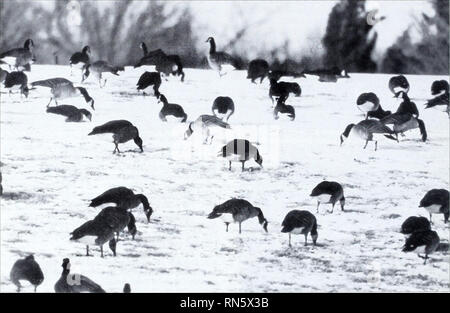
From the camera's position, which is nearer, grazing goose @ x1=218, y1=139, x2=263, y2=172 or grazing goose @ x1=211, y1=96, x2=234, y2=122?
grazing goose @ x1=218, y1=139, x2=263, y2=172

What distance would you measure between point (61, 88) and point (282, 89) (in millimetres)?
1060

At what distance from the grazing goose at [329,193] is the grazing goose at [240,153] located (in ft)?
1.02

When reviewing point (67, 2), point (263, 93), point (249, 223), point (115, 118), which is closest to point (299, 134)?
point (263, 93)

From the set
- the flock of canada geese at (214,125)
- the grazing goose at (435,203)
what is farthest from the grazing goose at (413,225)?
the grazing goose at (435,203)

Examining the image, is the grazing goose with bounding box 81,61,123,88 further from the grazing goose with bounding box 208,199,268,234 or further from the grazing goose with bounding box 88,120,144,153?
the grazing goose with bounding box 208,199,268,234

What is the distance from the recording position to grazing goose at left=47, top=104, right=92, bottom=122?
3.69 m

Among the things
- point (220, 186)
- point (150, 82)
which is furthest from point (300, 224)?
point (150, 82)

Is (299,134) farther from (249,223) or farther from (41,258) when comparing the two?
(41,258)

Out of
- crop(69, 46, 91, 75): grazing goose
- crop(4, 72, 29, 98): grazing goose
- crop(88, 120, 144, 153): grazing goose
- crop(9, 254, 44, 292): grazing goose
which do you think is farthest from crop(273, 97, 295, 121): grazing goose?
crop(9, 254, 44, 292): grazing goose

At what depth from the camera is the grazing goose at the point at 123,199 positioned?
10.8ft

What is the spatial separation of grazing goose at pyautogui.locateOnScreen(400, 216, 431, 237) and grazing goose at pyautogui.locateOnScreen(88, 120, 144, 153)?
1192 mm

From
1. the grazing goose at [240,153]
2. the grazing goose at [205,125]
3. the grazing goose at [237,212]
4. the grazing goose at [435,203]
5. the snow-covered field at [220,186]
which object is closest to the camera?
the snow-covered field at [220,186]

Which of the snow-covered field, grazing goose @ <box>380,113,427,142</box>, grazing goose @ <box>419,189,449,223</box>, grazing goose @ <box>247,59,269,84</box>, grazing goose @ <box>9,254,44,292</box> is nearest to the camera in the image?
grazing goose @ <box>9,254,44,292</box>

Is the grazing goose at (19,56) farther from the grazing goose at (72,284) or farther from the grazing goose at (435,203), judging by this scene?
the grazing goose at (435,203)
